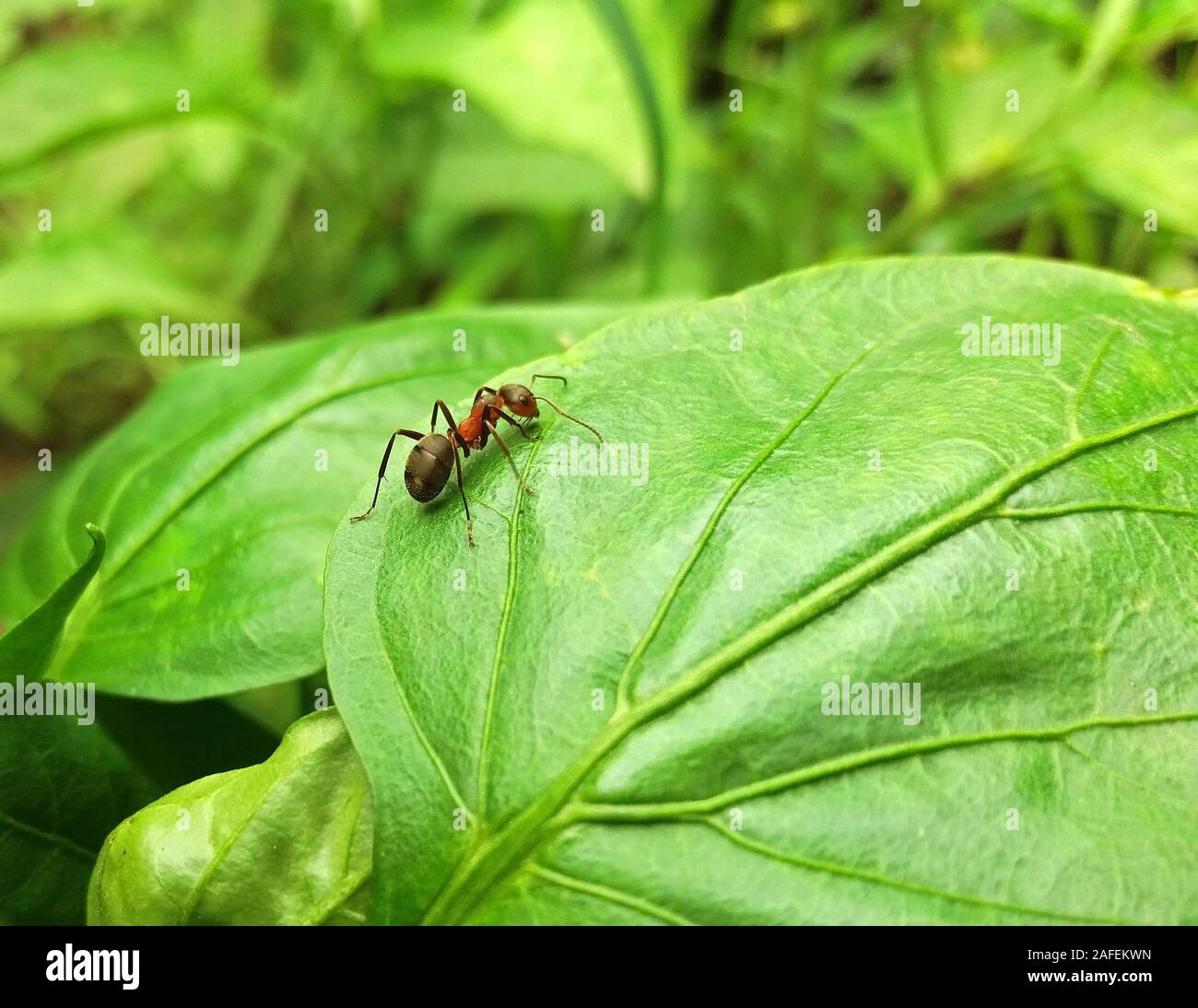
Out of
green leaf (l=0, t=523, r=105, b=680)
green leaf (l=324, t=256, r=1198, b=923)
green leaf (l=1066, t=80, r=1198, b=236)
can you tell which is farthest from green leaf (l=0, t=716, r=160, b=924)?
green leaf (l=1066, t=80, r=1198, b=236)

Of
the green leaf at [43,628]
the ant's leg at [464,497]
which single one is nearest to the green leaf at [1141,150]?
the ant's leg at [464,497]

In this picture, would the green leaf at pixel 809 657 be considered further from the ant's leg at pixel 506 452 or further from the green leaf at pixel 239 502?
the green leaf at pixel 239 502

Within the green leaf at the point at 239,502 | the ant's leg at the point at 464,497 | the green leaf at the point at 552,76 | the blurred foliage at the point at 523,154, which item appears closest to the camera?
the ant's leg at the point at 464,497

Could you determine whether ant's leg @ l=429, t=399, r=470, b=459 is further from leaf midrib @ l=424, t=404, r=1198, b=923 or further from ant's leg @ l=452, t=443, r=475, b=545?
leaf midrib @ l=424, t=404, r=1198, b=923

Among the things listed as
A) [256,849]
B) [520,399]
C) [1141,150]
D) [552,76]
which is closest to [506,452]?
[520,399]

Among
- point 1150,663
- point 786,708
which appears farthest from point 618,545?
point 1150,663

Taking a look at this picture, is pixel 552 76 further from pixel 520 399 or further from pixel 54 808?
pixel 54 808
